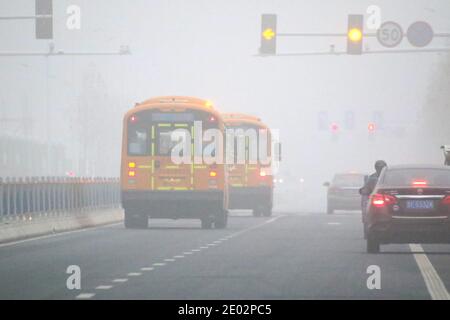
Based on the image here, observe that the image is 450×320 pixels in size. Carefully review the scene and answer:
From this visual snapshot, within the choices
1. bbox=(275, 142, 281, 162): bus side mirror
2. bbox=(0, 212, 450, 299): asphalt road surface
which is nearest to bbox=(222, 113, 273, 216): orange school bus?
bbox=(275, 142, 281, 162): bus side mirror

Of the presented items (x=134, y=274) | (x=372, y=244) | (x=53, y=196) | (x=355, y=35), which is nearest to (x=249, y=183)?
(x=355, y=35)

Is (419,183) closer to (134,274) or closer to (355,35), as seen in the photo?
(134,274)

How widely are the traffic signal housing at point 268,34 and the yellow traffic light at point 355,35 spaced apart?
6.82ft

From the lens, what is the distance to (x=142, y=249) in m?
27.3

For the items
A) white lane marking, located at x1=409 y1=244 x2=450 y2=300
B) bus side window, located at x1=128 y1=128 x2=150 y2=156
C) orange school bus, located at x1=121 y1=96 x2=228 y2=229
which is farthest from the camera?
bus side window, located at x1=128 y1=128 x2=150 y2=156

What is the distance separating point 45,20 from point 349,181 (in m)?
18.5

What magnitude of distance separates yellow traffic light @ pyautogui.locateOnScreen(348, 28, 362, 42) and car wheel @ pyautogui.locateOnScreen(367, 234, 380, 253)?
61.3 ft

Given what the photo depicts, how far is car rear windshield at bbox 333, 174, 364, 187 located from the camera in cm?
5495

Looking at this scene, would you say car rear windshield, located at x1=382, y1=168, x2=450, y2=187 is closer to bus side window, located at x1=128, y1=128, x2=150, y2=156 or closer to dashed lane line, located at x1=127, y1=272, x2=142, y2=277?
dashed lane line, located at x1=127, y1=272, x2=142, y2=277

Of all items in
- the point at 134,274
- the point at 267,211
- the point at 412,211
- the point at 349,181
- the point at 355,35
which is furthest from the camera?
the point at 349,181

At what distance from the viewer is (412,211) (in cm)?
2458

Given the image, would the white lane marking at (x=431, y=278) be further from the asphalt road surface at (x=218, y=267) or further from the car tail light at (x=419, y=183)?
the car tail light at (x=419, y=183)

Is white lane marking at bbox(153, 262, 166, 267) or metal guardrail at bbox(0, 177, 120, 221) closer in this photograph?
white lane marking at bbox(153, 262, 166, 267)
